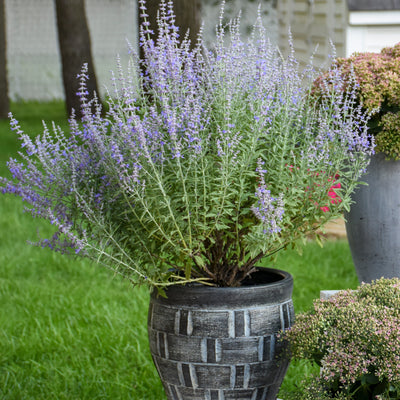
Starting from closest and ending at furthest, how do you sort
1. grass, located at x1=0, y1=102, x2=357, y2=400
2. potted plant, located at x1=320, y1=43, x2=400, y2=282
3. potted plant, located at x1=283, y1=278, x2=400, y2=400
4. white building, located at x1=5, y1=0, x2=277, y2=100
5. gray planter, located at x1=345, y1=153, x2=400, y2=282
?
1. potted plant, located at x1=283, y1=278, x2=400, y2=400
2. potted plant, located at x1=320, y1=43, x2=400, y2=282
3. gray planter, located at x1=345, y1=153, x2=400, y2=282
4. grass, located at x1=0, y1=102, x2=357, y2=400
5. white building, located at x1=5, y1=0, x2=277, y2=100

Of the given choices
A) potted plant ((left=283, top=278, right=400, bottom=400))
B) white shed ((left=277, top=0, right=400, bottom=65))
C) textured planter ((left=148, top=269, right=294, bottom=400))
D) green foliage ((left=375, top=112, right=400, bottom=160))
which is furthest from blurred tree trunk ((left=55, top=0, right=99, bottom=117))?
potted plant ((left=283, top=278, right=400, bottom=400))

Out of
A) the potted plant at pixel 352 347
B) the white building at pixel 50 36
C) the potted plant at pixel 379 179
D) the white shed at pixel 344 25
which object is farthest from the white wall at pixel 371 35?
the white building at pixel 50 36

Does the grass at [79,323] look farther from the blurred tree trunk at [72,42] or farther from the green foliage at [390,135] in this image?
the blurred tree trunk at [72,42]

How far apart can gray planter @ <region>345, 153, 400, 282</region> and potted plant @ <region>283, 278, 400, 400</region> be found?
0.88 metres

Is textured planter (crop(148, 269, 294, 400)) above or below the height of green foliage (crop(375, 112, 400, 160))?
below

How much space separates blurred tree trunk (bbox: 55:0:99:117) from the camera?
37.1 feet

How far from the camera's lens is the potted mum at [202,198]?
2350 millimetres

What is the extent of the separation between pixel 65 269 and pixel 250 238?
3662mm

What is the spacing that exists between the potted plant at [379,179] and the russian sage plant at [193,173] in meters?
0.66

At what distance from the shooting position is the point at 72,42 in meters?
11.5

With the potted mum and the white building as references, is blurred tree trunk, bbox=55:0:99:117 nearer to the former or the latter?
the white building

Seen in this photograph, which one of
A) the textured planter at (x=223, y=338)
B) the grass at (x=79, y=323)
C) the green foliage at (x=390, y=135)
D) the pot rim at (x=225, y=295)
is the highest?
the green foliage at (x=390, y=135)

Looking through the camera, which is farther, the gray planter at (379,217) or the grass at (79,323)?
the grass at (79,323)

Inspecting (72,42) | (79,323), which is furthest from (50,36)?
(79,323)
